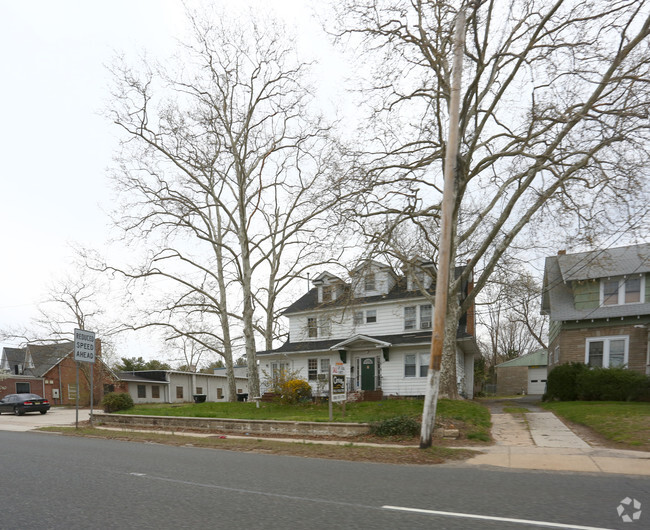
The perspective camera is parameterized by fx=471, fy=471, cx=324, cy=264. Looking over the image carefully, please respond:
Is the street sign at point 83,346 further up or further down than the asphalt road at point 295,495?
further up

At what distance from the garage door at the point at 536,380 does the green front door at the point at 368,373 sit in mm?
25910

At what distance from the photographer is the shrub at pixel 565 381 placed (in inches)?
894

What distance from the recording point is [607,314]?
23.6m

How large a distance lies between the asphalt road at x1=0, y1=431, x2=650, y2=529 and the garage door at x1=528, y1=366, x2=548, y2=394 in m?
41.3

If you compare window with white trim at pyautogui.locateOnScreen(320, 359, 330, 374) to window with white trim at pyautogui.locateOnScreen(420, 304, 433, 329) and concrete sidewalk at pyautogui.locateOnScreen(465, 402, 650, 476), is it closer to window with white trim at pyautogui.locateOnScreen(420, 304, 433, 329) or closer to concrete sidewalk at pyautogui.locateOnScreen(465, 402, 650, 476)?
window with white trim at pyautogui.locateOnScreen(420, 304, 433, 329)

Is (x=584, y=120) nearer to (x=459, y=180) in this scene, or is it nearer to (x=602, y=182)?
(x=602, y=182)

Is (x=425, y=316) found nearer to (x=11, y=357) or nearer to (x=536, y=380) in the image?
(x=536, y=380)

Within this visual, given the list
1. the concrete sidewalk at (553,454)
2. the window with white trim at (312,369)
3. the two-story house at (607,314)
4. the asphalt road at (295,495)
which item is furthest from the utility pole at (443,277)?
the window with white trim at (312,369)

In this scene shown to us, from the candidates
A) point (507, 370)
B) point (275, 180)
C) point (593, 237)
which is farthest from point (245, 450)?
point (507, 370)

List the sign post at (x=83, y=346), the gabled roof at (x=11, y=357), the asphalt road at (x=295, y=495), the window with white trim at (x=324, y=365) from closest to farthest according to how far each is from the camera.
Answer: the asphalt road at (x=295, y=495) < the sign post at (x=83, y=346) < the window with white trim at (x=324, y=365) < the gabled roof at (x=11, y=357)

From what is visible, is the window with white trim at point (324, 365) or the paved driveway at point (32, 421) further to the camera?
the window with white trim at point (324, 365)

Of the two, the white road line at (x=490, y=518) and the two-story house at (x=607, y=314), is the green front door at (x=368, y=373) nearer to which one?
the two-story house at (x=607, y=314)

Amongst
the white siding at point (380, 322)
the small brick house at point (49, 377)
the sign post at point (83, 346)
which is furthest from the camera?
the small brick house at point (49, 377)

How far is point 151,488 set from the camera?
6.64m
